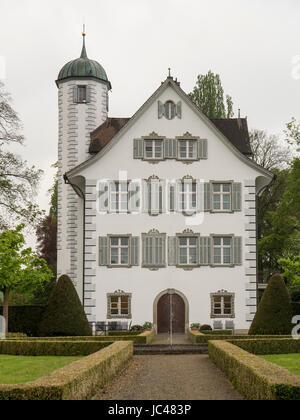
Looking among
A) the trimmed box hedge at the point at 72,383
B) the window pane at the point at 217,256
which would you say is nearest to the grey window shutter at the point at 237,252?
the window pane at the point at 217,256

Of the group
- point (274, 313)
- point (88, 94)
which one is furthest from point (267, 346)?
point (88, 94)

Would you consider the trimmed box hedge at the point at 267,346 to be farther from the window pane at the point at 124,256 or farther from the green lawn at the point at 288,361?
the window pane at the point at 124,256

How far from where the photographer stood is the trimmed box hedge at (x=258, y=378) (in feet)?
34.7

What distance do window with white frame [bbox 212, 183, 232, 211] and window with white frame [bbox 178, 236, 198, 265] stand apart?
2026 millimetres

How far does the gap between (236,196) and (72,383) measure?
24.6 meters

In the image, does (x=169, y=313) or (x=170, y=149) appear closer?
(x=169, y=313)

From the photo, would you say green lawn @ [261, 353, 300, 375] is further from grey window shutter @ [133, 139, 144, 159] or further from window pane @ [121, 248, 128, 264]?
grey window shutter @ [133, 139, 144, 159]

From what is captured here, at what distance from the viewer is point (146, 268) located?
34.7 m

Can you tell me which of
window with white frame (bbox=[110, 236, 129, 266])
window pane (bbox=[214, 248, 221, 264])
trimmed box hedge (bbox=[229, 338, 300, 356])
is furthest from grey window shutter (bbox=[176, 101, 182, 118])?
trimmed box hedge (bbox=[229, 338, 300, 356])

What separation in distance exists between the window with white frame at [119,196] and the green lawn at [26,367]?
13.6 m

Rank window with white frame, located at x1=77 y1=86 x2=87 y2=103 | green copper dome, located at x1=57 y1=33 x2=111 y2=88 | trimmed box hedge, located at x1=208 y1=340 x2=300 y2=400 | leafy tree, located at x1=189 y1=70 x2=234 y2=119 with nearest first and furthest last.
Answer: trimmed box hedge, located at x1=208 y1=340 x2=300 y2=400 < window with white frame, located at x1=77 y1=86 x2=87 y2=103 < green copper dome, located at x1=57 y1=33 x2=111 y2=88 < leafy tree, located at x1=189 y1=70 x2=234 y2=119

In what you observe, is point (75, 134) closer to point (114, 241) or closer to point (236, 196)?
point (114, 241)

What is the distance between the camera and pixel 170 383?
15.5 meters

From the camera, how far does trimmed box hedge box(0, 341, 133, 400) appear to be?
34.2ft
